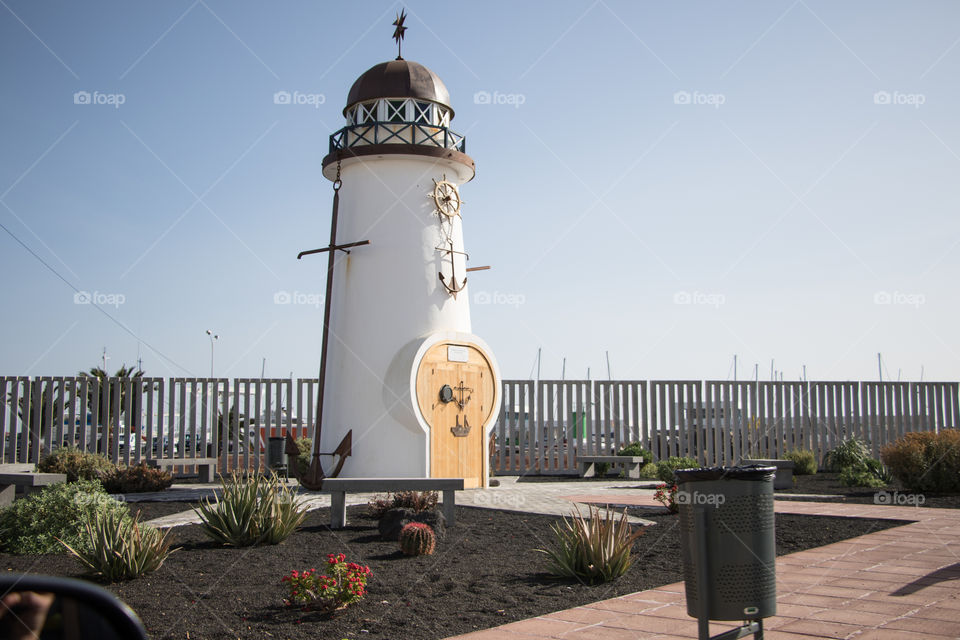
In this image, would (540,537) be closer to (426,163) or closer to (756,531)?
(756,531)

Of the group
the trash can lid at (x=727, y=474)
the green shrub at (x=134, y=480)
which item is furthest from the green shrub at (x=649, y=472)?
the trash can lid at (x=727, y=474)

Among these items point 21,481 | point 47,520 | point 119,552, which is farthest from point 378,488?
point 21,481

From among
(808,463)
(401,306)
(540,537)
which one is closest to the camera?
(540,537)

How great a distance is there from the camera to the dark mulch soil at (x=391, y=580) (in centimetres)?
493

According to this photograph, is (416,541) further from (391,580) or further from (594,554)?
(594,554)

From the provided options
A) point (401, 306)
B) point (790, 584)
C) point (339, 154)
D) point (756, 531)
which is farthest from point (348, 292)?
point (756, 531)

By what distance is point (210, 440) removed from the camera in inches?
681

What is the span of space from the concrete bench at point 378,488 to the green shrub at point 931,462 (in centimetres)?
732

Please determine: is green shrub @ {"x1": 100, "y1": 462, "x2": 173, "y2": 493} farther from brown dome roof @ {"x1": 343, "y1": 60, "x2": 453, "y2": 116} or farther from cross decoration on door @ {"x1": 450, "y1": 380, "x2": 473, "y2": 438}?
brown dome roof @ {"x1": 343, "y1": 60, "x2": 453, "y2": 116}

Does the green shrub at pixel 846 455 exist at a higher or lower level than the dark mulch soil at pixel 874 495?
higher

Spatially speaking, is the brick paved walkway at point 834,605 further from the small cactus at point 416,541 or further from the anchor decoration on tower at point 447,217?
the anchor decoration on tower at point 447,217

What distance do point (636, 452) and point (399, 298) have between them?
7089 millimetres

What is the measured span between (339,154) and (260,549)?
8.18 metres

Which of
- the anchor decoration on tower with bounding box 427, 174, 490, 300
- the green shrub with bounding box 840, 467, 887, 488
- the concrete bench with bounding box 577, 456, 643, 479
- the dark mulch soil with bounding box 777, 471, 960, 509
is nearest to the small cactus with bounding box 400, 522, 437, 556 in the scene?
the dark mulch soil with bounding box 777, 471, 960, 509
